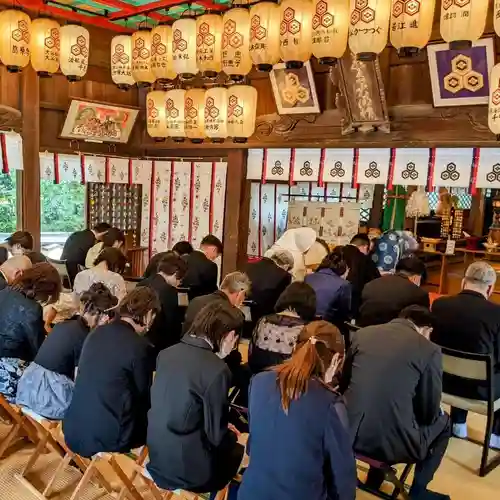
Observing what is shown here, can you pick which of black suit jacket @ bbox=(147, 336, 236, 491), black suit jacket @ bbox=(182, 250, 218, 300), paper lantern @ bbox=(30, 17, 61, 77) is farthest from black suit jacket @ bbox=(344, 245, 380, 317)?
paper lantern @ bbox=(30, 17, 61, 77)

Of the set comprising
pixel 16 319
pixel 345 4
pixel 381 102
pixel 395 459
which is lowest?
pixel 395 459

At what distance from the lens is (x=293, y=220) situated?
28.3 ft

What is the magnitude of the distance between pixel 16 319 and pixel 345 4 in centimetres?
347

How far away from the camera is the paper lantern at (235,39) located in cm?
499

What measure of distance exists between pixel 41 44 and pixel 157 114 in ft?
5.92

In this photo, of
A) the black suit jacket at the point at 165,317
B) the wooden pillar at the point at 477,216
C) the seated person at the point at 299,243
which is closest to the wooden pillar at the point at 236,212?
the seated person at the point at 299,243

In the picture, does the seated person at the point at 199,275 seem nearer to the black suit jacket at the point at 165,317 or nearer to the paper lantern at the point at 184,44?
the black suit jacket at the point at 165,317

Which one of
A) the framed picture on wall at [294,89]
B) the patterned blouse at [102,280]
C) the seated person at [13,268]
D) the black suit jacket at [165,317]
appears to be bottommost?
the black suit jacket at [165,317]

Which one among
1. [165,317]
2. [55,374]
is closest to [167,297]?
[165,317]

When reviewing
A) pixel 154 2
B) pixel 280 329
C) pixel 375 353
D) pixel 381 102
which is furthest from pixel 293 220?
pixel 375 353

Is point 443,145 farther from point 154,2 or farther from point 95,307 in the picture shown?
point 95,307

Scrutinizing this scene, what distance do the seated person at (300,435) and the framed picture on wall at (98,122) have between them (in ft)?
22.1

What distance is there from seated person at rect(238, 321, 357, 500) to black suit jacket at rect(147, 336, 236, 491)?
10.9 inches

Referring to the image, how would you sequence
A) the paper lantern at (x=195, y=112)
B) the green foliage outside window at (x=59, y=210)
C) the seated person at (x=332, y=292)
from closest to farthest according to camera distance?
the seated person at (x=332, y=292), the paper lantern at (x=195, y=112), the green foliage outside window at (x=59, y=210)
